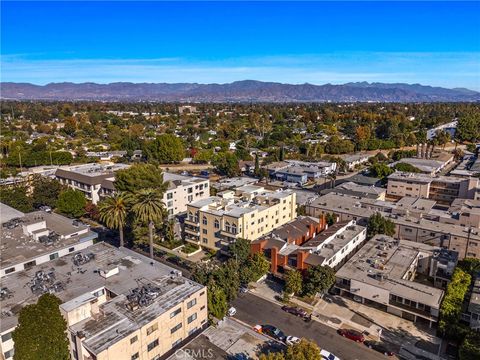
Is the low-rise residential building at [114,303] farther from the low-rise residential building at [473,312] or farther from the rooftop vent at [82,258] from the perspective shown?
the low-rise residential building at [473,312]

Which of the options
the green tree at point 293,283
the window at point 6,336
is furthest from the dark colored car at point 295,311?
the window at point 6,336

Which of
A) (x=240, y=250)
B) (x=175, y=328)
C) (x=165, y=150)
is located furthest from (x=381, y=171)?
(x=175, y=328)

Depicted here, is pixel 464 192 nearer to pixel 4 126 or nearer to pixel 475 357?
pixel 475 357

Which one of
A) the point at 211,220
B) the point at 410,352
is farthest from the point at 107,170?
the point at 410,352

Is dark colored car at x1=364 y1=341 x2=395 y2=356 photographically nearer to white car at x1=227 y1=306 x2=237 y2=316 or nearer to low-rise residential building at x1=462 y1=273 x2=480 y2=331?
low-rise residential building at x1=462 y1=273 x2=480 y2=331

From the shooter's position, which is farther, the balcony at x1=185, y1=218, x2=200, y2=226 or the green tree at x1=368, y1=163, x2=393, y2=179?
the green tree at x1=368, y1=163, x2=393, y2=179

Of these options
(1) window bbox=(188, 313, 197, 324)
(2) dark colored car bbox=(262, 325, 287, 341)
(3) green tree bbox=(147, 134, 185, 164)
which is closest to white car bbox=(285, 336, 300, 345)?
(2) dark colored car bbox=(262, 325, 287, 341)

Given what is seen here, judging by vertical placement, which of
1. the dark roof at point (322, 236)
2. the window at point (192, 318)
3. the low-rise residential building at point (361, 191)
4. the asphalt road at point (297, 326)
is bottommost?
the asphalt road at point (297, 326)

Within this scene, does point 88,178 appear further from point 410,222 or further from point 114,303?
point 410,222
